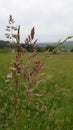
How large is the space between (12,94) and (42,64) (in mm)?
263

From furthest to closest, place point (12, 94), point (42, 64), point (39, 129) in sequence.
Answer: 1. point (39, 129)
2. point (12, 94)
3. point (42, 64)

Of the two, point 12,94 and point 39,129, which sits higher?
point 12,94

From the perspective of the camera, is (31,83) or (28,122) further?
(28,122)

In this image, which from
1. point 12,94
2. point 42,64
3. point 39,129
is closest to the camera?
point 42,64

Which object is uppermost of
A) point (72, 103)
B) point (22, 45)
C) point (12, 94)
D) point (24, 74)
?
point (22, 45)

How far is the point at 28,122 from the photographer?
10.6ft

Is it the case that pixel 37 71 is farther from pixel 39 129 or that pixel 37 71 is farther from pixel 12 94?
pixel 39 129

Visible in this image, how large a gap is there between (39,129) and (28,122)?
153 mm

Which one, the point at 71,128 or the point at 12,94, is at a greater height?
the point at 12,94

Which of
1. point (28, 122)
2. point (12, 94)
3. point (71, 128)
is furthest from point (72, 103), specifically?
point (12, 94)

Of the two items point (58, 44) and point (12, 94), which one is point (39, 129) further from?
point (58, 44)

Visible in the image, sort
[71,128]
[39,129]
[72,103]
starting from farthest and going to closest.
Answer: [72,103] < [71,128] < [39,129]

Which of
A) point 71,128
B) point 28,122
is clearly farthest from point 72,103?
point 28,122

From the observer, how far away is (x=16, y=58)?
1.24m
